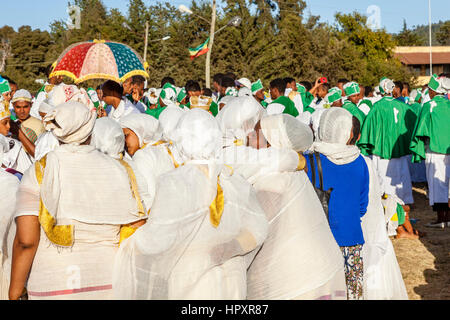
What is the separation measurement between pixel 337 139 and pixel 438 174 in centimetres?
499

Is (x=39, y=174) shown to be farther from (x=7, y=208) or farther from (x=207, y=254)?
(x=207, y=254)

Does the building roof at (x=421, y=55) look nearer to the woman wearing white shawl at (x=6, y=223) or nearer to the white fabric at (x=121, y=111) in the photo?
the white fabric at (x=121, y=111)

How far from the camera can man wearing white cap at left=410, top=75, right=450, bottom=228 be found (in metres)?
8.16

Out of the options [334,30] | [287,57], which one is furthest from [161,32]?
[334,30]

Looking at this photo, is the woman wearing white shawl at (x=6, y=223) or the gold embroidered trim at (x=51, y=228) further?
the woman wearing white shawl at (x=6, y=223)

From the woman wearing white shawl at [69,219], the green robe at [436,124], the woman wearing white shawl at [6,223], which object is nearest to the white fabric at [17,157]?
the woman wearing white shawl at [6,223]

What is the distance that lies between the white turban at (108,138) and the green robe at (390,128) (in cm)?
615

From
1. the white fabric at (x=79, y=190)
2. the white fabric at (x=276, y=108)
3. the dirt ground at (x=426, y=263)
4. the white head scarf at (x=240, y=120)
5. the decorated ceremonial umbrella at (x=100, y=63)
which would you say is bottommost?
the dirt ground at (x=426, y=263)

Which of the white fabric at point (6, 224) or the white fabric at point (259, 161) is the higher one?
the white fabric at point (259, 161)

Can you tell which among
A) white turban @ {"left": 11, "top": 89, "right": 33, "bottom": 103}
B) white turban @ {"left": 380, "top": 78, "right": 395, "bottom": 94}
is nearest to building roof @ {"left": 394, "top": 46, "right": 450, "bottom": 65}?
white turban @ {"left": 380, "top": 78, "right": 395, "bottom": 94}

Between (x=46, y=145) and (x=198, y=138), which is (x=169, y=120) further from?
(x=198, y=138)

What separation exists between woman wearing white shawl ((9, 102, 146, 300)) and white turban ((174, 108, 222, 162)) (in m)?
0.47

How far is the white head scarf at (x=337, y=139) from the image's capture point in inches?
159
